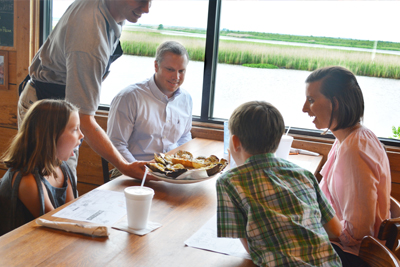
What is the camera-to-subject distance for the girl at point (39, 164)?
1425mm

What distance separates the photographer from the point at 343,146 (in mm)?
1423

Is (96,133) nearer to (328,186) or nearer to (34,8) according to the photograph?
(328,186)

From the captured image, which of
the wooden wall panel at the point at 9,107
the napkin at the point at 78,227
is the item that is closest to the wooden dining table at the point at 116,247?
the napkin at the point at 78,227

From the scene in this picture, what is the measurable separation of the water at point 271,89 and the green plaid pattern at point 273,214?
165cm

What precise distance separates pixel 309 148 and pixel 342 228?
1.29 meters

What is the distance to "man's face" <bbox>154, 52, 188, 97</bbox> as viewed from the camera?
233 cm

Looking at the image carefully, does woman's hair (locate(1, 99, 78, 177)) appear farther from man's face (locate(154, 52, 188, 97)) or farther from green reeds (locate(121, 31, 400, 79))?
green reeds (locate(121, 31, 400, 79))

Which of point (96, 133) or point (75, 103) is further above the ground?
point (75, 103)

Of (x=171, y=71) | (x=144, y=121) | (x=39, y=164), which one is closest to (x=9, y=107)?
(x=144, y=121)

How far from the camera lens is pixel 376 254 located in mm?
1138

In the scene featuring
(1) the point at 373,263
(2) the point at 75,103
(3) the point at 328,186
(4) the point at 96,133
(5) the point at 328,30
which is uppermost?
(5) the point at 328,30

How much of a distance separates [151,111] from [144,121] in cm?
8

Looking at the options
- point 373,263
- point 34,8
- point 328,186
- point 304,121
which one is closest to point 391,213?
point 328,186

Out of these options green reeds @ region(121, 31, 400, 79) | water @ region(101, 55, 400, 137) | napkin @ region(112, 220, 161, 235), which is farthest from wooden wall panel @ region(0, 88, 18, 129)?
napkin @ region(112, 220, 161, 235)
